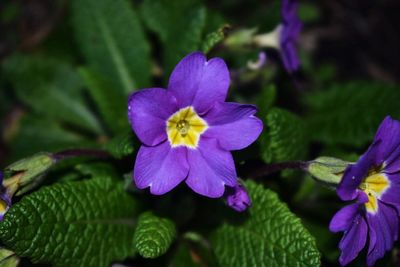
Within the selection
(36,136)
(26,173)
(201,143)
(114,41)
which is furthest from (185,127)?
(36,136)

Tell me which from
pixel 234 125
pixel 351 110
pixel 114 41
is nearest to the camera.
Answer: pixel 234 125

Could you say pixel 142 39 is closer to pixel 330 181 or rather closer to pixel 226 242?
pixel 226 242

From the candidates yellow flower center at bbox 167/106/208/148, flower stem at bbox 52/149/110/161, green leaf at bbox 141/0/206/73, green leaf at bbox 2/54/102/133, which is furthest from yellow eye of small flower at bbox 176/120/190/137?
green leaf at bbox 2/54/102/133

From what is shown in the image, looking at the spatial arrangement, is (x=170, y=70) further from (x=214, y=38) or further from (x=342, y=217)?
(x=342, y=217)

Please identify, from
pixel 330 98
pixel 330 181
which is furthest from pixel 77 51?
pixel 330 181

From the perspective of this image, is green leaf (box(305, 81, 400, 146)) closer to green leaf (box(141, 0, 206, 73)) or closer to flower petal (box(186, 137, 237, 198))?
green leaf (box(141, 0, 206, 73))

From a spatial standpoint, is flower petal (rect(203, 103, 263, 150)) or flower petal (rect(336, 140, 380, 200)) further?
flower petal (rect(203, 103, 263, 150))

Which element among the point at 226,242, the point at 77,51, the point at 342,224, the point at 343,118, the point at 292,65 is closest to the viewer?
the point at 342,224
